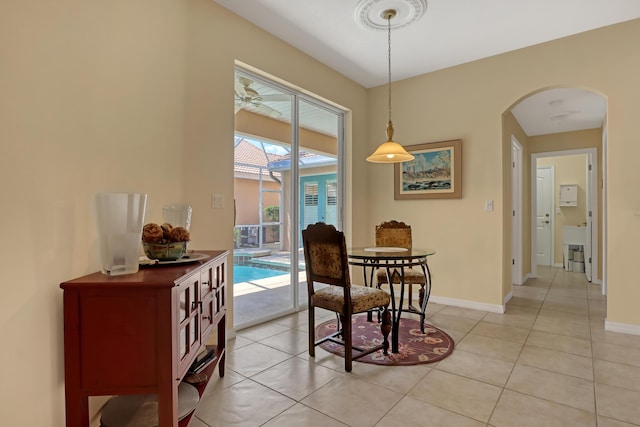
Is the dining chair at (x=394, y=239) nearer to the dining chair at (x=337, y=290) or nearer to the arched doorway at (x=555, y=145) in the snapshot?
the dining chair at (x=337, y=290)

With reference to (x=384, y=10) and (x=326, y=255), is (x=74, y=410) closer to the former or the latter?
(x=326, y=255)

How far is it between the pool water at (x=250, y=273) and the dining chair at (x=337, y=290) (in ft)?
2.67

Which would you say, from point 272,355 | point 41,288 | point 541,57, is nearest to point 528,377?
point 272,355

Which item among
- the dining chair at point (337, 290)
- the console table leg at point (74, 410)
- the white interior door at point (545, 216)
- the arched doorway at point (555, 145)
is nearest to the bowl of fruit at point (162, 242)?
the console table leg at point (74, 410)

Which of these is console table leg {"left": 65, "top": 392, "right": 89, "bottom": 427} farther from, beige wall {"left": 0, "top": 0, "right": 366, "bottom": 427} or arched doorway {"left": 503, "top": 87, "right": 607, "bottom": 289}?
arched doorway {"left": 503, "top": 87, "right": 607, "bottom": 289}

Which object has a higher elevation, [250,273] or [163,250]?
[163,250]

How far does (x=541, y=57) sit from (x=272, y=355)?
3776 mm

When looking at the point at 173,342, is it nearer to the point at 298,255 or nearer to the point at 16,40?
the point at 16,40

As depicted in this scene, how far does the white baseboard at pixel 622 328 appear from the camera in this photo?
2.89 meters

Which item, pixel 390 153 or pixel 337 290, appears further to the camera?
pixel 390 153

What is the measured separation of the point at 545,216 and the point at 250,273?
6472mm

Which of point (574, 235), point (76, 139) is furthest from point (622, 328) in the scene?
point (76, 139)

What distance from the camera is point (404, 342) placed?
2.71 metres

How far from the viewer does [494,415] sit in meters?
1.72
